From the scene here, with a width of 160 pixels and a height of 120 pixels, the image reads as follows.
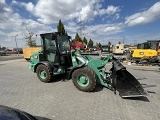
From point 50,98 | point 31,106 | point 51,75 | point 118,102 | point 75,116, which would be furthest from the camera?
point 51,75

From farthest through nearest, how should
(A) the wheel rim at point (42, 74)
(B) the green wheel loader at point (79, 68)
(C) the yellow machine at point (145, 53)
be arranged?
(C) the yellow machine at point (145, 53)
(A) the wheel rim at point (42, 74)
(B) the green wheel loader at point (79, 68)

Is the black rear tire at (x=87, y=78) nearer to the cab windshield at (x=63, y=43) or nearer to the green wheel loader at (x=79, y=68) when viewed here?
the green wheel loader at (x=79, y=68)

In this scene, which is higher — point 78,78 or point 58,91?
point 78,78

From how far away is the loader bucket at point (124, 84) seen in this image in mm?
5074

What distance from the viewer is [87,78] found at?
5848 mm

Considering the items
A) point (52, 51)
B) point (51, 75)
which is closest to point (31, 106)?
point (51, 75)

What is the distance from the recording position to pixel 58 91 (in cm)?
609

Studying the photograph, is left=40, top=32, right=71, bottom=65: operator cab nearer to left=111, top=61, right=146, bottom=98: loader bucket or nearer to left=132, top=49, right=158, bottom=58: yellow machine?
left=111, top=61, right=146, bottom=98: loader bucket

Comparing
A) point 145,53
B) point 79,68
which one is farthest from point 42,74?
point 145,53

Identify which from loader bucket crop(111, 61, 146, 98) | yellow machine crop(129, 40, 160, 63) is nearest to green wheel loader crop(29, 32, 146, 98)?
loader bucket crop(111, 61, 146, 98)

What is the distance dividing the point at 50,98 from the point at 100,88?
2.14 metres

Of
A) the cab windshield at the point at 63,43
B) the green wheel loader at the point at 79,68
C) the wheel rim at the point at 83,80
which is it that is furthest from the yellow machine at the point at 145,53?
the wheel rim at the point at 83,80

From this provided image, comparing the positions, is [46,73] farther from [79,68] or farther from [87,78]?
[87,78]

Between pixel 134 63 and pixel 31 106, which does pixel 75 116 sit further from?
pixel 134 63
